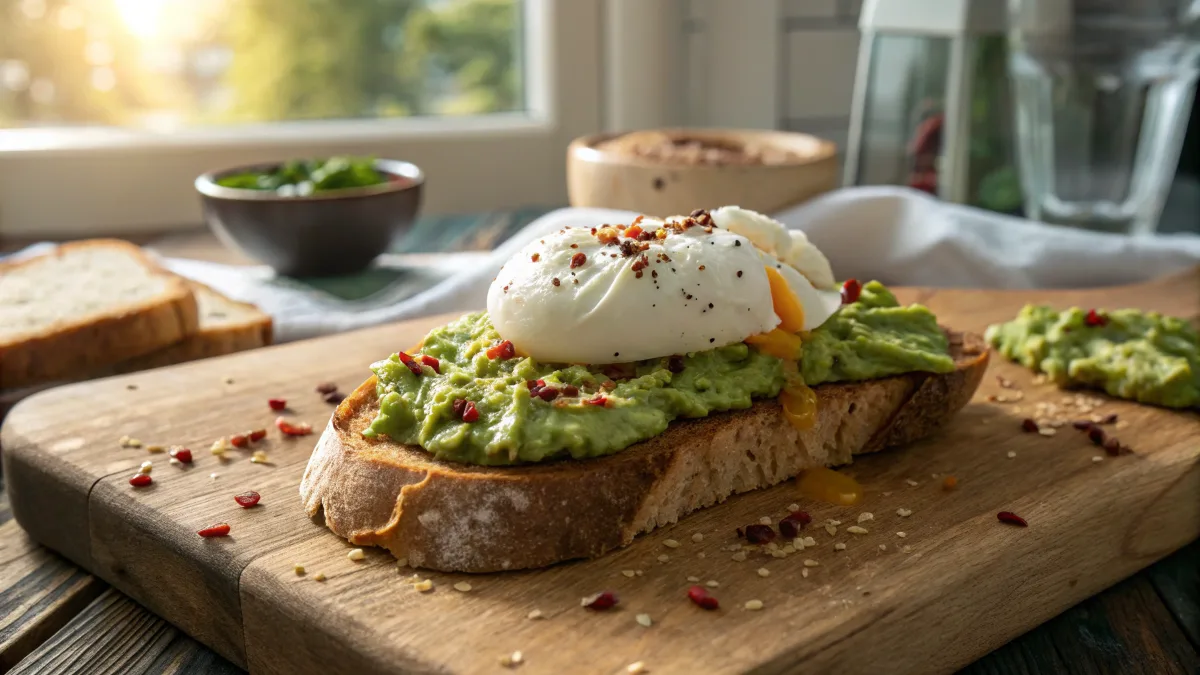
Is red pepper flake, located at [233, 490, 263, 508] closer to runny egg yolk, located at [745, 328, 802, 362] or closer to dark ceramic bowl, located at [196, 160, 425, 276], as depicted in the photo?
runny egg yolk, located at [745, 328, 802, 362]

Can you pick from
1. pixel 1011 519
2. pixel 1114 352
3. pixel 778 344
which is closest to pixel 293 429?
pixel 778 344

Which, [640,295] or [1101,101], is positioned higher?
[1101,101]

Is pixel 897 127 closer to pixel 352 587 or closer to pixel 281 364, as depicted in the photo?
pixel 281 364

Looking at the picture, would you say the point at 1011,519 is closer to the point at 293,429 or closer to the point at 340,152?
the point at 293,429

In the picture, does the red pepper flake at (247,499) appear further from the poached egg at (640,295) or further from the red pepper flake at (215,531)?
the poached egg at (640,295)

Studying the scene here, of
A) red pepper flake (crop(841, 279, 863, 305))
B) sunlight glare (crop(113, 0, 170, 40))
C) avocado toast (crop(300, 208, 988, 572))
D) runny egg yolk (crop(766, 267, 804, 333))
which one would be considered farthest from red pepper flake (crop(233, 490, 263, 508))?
sunlight glare (crop(113, 0, 170, 40))

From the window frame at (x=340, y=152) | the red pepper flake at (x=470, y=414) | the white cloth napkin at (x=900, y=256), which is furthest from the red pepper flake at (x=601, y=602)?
the window frame at (x=340, y=152)
